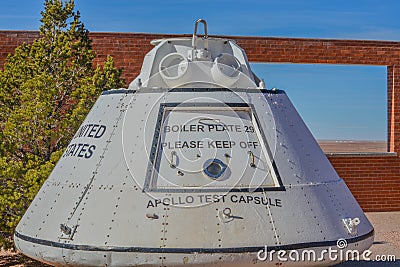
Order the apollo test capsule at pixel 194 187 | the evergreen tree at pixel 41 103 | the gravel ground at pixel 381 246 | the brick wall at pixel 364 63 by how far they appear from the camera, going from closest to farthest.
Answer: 1. the apollo test capsule at pixel 194 187
2. the evergreen tree at pixel 41 103
3. the gravel ground at pixel 381 246
4. the brick wall at pixel 364 63

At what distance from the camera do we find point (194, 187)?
3.92 meters

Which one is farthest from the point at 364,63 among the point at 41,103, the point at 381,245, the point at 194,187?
the point at 194,187

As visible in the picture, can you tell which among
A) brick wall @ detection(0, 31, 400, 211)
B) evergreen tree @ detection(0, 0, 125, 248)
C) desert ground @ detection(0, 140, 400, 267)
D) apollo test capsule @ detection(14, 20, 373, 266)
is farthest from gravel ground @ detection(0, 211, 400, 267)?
apollo test capsule @ detection(14, 20, 373, 266)

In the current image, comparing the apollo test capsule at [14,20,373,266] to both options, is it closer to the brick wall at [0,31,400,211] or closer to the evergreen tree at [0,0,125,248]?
the evergreen tree at [0,0,125,248]

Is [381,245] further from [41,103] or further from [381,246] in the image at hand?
[41,103]

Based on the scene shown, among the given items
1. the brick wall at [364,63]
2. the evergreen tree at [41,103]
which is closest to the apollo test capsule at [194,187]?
the evergreen tree at [41,103]

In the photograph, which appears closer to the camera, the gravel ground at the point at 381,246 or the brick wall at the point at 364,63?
the gravel ground at the point at 381,246

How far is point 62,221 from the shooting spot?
13.3ft

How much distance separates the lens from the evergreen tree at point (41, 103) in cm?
684

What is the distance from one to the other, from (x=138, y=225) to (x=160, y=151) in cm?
56

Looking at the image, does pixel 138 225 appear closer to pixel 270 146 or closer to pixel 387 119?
pixel 270 146

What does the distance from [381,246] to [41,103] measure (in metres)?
5.29

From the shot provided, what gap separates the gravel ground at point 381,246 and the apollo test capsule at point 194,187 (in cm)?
284

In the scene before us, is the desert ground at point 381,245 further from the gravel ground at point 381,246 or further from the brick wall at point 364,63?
the brick wall at point 364,63
